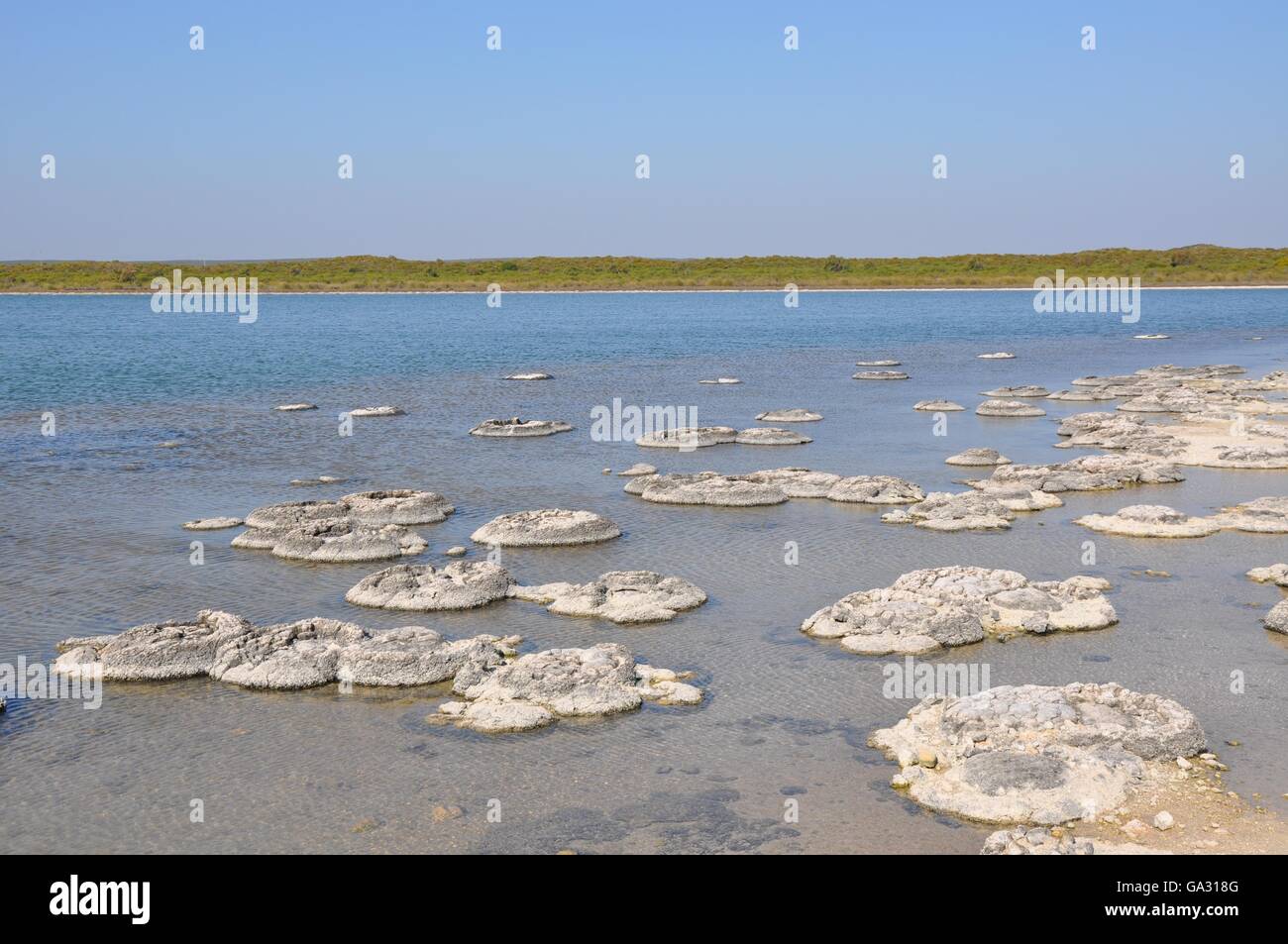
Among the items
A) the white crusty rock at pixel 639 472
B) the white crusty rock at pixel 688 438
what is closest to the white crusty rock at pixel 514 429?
the white crusty rock at pixel 688 438

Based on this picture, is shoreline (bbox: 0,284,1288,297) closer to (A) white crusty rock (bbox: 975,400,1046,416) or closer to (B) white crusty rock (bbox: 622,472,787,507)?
(A) white crusty rock (bbox: 975,400,1046,416)

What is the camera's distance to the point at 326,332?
6631cm

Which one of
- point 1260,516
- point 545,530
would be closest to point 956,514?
point 1260,516

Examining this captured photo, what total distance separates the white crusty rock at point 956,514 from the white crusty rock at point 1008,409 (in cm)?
1170

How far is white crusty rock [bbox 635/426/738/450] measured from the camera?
24.7m

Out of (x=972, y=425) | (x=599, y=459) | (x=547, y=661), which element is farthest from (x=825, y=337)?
(x=547, y=661)

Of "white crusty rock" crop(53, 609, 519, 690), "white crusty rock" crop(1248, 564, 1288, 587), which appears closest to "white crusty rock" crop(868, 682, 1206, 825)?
"white crusty rock" crop(53, 609, 519, 690)

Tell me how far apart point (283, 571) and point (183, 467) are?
344 inches

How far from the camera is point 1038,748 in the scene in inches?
351

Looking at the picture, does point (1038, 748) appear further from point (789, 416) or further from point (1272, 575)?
A: point (789, 416)

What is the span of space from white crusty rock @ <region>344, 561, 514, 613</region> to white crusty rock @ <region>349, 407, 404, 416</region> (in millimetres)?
16637

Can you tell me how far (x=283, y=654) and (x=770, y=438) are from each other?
1545 cm

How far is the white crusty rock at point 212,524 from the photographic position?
16.9 metres
